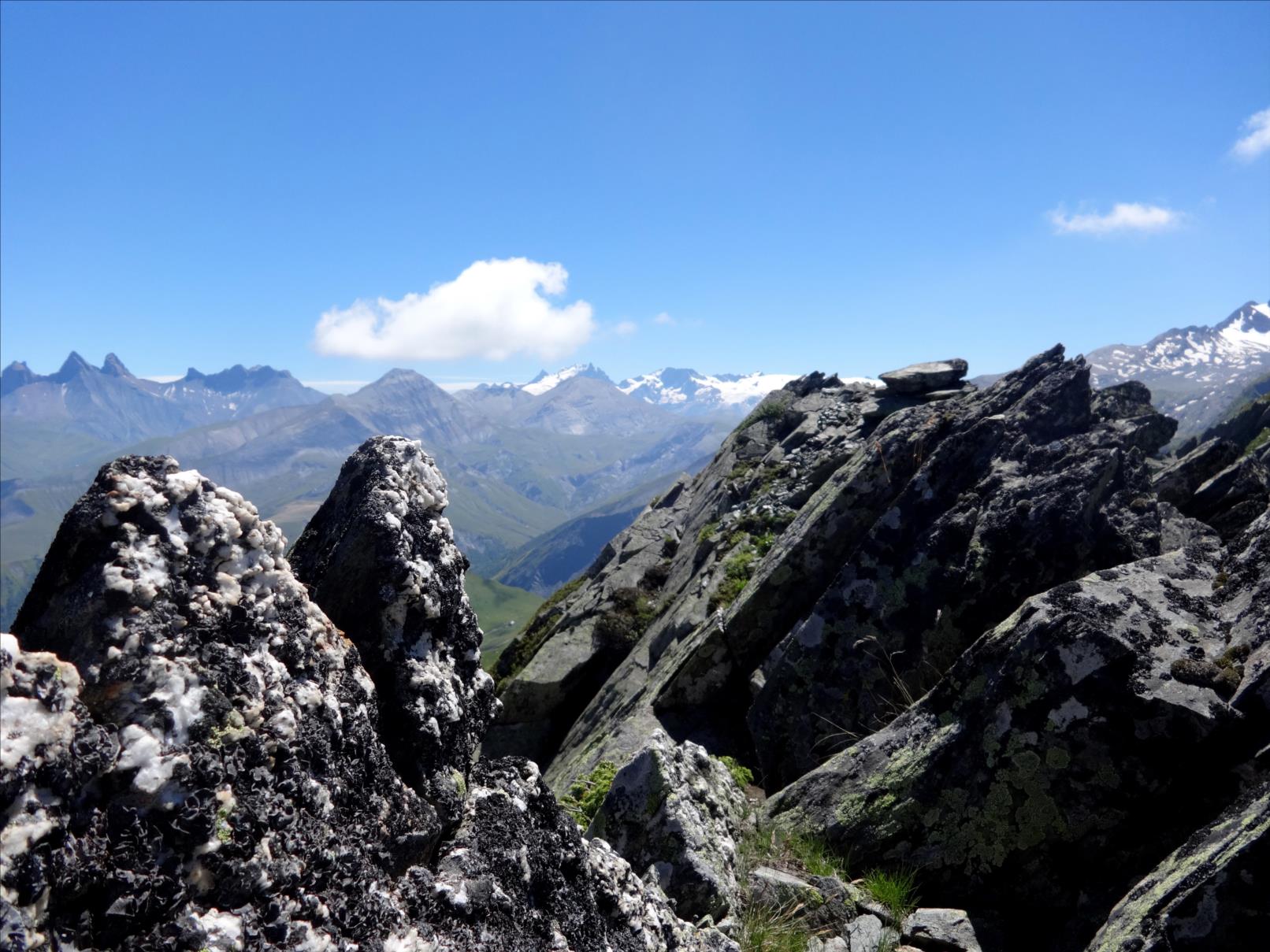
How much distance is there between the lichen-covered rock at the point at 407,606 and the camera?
642 cm

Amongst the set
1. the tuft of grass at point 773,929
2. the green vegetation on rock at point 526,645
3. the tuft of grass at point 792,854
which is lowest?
the green vegetation on rock at point 526,645

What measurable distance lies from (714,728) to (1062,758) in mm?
7522

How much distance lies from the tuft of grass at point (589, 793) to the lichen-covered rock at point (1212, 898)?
7.20 m

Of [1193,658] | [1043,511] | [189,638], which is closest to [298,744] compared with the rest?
[189,638]

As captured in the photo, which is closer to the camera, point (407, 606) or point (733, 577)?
point (407, 606)

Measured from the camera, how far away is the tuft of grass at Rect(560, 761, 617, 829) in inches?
479

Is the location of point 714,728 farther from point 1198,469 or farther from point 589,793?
point 1198,469

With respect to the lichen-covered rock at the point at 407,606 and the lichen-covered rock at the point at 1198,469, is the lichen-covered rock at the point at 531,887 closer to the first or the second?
the lichen-covered rock at the point at 407,606

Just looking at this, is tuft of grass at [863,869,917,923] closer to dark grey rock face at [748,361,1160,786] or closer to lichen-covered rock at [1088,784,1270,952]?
lichen-covered rock at [1088,784,1270,952]

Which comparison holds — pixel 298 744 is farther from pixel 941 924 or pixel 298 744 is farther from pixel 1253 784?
pixel 1253 784

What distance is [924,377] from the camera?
987 inches

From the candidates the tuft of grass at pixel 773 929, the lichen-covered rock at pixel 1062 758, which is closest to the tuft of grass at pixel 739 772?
the lichen-covered rock at pixel 1062 758

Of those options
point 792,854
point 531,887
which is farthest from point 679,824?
point 531,887

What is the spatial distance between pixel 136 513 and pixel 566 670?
56.6 ft
